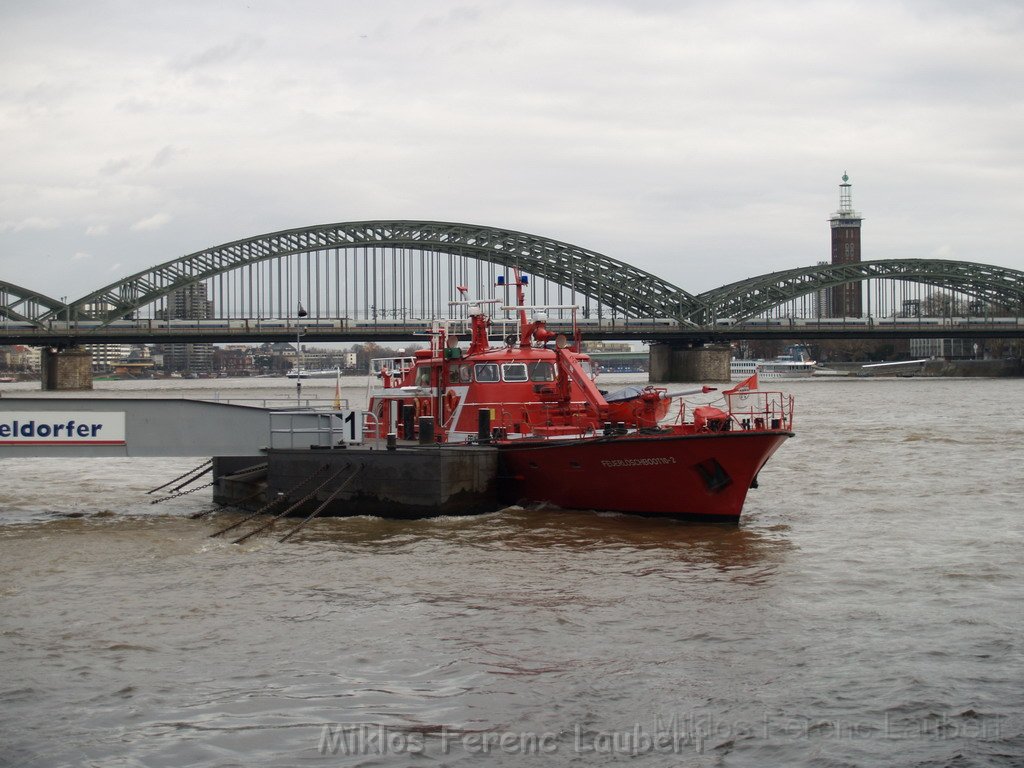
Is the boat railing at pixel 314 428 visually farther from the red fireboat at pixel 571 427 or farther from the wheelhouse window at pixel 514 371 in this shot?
the wheelhouse window at pixel 514 371

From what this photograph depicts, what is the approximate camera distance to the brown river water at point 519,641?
40.6 ft

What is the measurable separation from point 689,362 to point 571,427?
4577 inches

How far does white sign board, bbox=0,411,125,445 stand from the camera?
89.5ft

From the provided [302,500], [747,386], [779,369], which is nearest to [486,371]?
[302,500]

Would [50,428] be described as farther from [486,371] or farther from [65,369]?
[65,369]

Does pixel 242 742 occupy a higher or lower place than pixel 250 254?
lower

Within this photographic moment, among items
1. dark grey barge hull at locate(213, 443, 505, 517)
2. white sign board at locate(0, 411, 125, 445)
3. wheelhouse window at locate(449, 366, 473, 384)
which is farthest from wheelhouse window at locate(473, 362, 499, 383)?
white sign board at locate(0, 411, 125, 445)

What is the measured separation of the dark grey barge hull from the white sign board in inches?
157

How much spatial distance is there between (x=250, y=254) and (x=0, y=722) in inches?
5648

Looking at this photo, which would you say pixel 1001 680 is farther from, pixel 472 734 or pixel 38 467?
pixel 38 467

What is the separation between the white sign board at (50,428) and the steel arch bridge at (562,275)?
413 ft

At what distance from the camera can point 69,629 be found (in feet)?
55.5

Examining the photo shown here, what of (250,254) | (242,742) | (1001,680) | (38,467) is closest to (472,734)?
(242,742)

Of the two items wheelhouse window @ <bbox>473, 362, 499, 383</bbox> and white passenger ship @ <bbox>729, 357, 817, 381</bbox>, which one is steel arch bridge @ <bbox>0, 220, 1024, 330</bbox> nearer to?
white passenger ship @ <bbox>729, 357, 817, 381</bbox>
